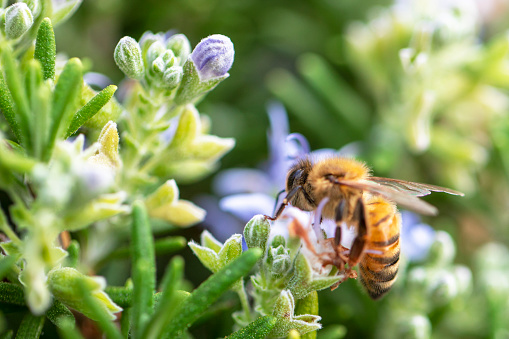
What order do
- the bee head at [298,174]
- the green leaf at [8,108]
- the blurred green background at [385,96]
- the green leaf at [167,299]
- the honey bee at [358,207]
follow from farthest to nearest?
the blurred green background at [385,96]
the bee head at [298,174]
the honey bee at [358,207]
the green leaf at [8,108]
the green leaf at [167,299]

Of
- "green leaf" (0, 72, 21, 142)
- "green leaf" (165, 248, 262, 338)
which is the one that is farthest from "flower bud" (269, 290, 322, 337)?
"green leaf" (0, 72, 21, 142)

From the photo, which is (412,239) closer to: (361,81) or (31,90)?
(361,81)

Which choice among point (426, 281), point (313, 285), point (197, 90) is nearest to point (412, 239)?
point (426, 281)

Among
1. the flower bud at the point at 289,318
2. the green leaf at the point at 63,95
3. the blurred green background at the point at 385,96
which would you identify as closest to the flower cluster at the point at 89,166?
the green leaf at the point at 63,95

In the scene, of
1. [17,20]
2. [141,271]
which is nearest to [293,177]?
[141,271]

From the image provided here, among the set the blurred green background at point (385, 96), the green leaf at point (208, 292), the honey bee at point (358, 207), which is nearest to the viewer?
the green leaf at point (208, 292)

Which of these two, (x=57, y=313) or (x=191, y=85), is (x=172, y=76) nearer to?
(x=191, y=85)

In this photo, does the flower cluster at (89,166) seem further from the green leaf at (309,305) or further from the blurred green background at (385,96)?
the blurred green background at (385,96)

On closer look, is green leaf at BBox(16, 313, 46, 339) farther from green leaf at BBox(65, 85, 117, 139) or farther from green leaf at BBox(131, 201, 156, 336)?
green leaf at BBox(65, 85, 117, 139)
